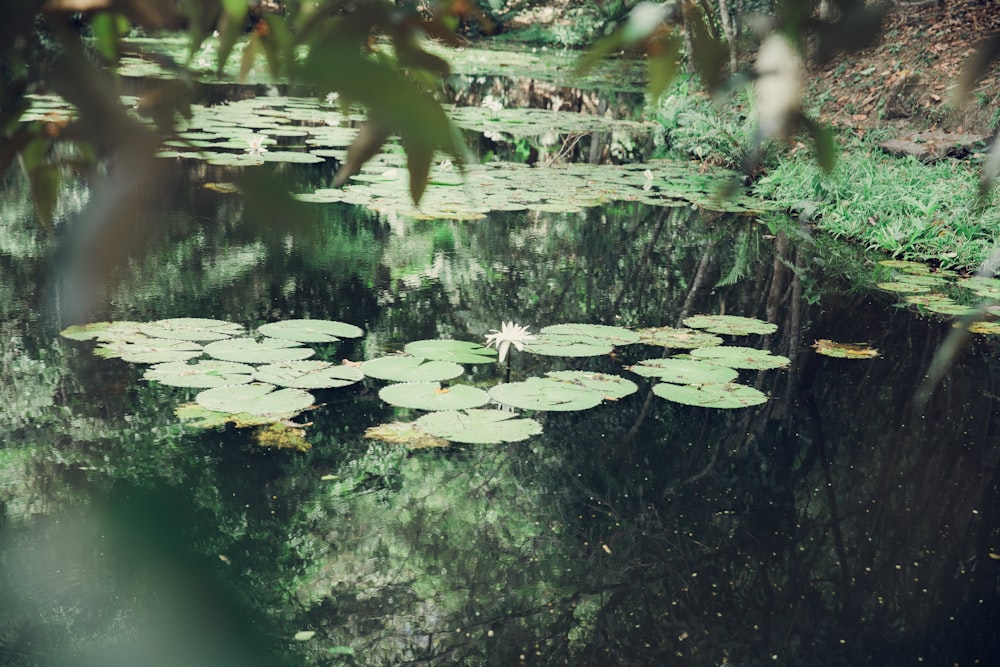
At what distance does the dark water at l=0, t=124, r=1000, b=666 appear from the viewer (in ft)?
5.86

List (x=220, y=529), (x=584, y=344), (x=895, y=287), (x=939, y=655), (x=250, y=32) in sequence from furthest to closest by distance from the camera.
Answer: (x=895, y=287)
(x=584, y=344)
(x=220, y=529)
(x=939, y=655)
(x=250, y=32)

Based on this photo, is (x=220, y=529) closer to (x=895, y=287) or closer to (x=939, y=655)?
(x=939, y=655)

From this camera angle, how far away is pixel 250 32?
84cm

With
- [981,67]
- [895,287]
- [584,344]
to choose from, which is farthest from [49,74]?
[895,287]

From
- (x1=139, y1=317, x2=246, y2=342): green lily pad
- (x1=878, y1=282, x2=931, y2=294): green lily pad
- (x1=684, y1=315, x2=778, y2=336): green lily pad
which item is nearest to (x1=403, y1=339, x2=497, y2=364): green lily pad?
(x1=139, y1=317, x2=246, y2=342): green lily pad

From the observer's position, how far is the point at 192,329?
3.09 m

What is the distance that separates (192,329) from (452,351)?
82 centimetres

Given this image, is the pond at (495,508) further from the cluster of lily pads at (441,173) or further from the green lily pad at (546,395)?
the cluster of lily pads at (441,173)

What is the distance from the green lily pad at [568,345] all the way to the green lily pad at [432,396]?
41cm

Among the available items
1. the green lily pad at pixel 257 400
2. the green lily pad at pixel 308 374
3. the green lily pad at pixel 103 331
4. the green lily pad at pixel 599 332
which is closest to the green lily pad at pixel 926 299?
the green lily pad at pixel 599 332

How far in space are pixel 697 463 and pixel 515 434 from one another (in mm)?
463

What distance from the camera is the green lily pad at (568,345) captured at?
308 cm

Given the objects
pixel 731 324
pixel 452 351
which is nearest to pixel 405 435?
pixel 452 351

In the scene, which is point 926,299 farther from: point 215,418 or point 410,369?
point 215,418
